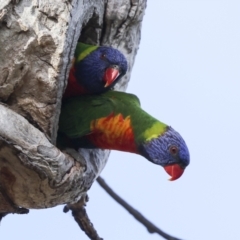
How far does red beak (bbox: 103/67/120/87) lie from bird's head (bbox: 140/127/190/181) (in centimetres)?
41

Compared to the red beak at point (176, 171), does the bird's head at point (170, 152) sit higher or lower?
higher

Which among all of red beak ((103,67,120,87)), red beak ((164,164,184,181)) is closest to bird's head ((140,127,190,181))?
red beak ((164,164,184,181))

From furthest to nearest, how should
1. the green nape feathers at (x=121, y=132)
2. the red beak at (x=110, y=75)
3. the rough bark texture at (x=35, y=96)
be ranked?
the red beak at (x=110, y=75)
the green nape feathers at (x=121, y=132)
the rough bark texture at (x=35, y=96)

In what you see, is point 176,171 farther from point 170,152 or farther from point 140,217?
point 140,217

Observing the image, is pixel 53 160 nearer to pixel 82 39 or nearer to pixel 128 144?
pixel 128 144

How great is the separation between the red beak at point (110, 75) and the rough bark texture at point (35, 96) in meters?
0.49

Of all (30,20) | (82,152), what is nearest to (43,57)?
(30,20)

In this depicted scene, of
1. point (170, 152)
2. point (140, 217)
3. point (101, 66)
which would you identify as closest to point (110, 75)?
point (101, 66)

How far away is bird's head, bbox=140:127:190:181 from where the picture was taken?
144 inches

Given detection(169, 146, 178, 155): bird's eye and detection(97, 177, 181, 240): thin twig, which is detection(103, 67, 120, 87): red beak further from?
detection(97, 177, 181, 240): thin twig

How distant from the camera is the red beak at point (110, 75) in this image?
3785 mm

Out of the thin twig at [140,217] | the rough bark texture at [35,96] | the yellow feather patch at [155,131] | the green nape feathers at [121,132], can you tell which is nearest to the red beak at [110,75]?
the green nape feathers at [121,132]

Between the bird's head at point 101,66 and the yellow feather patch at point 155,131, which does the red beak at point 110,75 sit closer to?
the bird's head at point 101,66

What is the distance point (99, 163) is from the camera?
379 centimetres
